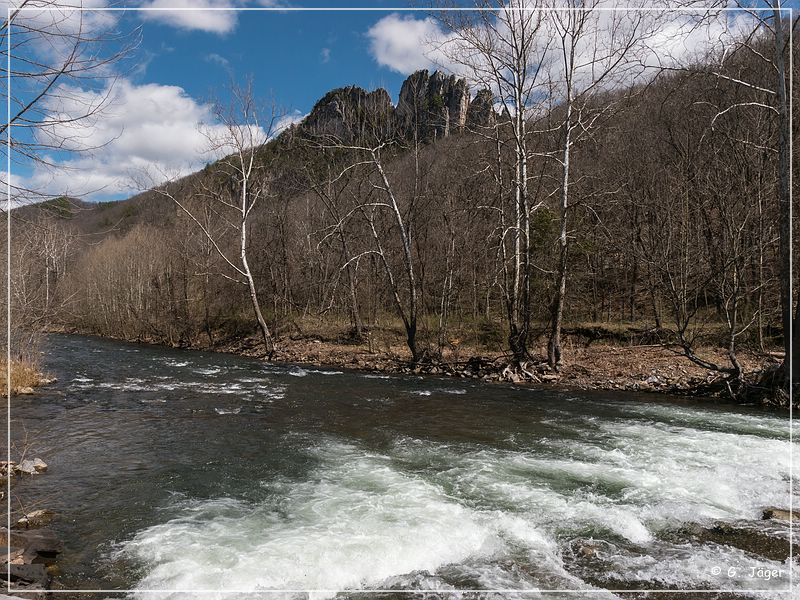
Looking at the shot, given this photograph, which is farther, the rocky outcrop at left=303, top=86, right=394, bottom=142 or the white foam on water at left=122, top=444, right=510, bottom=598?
the rocky outcrop at left=303, top=86, right=394, bottom=142

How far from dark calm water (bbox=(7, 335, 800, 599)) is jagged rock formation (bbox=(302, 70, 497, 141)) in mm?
11791

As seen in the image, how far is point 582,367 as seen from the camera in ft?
56.3

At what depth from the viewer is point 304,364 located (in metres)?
22.8

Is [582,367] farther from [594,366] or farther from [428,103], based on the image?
[428,103]

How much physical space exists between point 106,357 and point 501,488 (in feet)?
76.8

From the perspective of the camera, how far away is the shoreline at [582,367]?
47.8 ft

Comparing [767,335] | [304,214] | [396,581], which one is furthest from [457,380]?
[304,214]

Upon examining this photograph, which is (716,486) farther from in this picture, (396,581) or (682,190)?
(682,190)

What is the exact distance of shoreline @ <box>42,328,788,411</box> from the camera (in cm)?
1455

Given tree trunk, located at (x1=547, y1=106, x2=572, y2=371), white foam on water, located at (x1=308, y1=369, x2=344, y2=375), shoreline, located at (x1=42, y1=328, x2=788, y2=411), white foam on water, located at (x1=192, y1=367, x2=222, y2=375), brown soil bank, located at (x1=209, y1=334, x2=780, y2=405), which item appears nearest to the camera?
brown soil bank, located at (x1=209, y1=334, x2=780, y2=405)

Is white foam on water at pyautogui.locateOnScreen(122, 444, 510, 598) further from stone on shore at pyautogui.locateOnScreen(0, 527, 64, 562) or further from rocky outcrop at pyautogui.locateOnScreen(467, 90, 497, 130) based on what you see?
rocky outcrop at pyautogui.locateOnScreen(467, 90, 497, 130)

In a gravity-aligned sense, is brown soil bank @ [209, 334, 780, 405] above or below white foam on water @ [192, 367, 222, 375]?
above

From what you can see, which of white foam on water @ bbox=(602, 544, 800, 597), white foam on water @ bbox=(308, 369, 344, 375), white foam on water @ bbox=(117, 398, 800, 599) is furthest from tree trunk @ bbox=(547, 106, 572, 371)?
white foam on water @ bbox=(602, 544, 800, 597)

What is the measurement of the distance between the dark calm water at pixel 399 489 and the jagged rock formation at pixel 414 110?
11.8 metres
